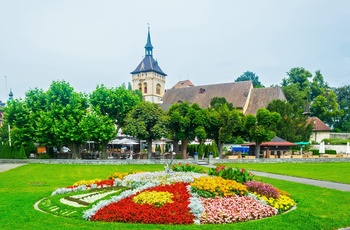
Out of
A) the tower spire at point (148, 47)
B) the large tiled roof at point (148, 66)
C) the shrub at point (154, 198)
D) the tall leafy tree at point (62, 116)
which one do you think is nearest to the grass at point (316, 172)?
the shrub at point (154, 198)

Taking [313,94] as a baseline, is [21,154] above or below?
below

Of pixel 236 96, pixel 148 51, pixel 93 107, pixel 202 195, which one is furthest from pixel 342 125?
pixel 202 195

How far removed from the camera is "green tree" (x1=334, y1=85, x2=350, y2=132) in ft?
229

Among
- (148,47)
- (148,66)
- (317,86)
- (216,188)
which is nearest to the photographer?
(216,188)

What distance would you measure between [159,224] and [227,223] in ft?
6.38

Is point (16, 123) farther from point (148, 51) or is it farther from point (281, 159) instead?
point (148, 51)

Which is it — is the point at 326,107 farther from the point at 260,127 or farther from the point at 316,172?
the point at 316,172

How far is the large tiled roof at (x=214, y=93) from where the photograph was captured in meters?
65.6

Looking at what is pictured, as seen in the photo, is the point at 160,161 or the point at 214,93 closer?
the point at 160,161

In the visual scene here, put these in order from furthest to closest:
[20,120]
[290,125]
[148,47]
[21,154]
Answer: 1. [148,47]
2. [290,125]
3. [21,154]
4. [20,120]

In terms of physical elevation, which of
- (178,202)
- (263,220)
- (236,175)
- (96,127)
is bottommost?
(263,220)

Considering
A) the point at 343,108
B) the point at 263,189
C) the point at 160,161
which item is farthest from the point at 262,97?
the point at 263,189

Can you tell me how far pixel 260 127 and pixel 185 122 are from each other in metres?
9.14

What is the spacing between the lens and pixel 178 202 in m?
9.88
